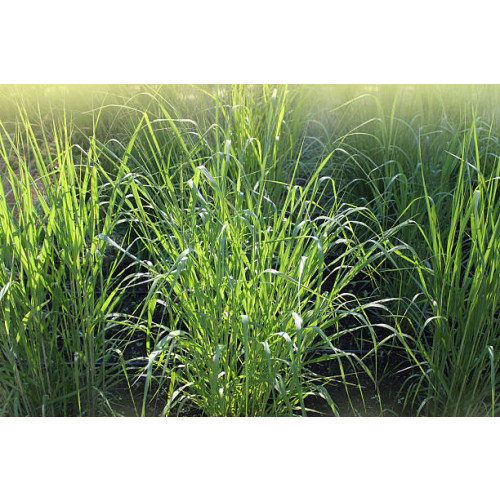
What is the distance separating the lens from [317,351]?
1689 millimetres

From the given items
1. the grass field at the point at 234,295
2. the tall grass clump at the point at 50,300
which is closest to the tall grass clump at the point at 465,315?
the grass field at the point at 234,295

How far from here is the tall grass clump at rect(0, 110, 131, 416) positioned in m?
1.45

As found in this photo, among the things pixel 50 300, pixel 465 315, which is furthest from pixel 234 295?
pixel 465 315

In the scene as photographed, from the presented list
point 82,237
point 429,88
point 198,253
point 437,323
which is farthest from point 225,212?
point 429,88

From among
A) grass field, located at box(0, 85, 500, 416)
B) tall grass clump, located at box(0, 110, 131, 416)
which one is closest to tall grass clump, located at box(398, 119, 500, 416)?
grass field, located at box(0, 85, 500, 416)

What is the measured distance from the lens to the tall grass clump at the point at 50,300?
57.0 inches

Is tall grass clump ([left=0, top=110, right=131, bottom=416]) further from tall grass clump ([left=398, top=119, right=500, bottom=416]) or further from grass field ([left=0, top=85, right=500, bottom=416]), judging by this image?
tall grass clump ([left=398, top=119, right=500, bottom=416])

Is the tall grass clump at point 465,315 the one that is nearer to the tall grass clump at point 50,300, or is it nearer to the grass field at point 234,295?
the grass field at point 234,295

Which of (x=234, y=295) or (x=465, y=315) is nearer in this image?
(x=234, y=295)

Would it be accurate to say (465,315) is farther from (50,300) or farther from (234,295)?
(50,300)

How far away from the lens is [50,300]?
151cm

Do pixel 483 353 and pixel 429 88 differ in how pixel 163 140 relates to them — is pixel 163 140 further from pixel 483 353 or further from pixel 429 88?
pixel 483 353

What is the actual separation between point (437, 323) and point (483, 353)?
143 mm
